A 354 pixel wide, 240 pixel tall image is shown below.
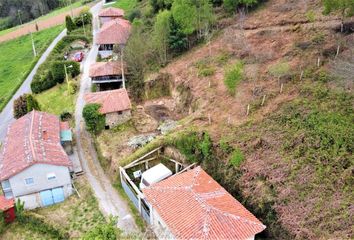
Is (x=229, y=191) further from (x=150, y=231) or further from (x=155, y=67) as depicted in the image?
(x=155, y=67)

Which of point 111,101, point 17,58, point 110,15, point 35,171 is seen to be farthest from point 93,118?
point 17,58

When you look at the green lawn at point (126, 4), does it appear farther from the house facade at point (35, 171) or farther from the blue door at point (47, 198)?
the blue door at point (47, 198)

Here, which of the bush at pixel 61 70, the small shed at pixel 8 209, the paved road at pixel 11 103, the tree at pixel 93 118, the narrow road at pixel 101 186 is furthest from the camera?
the bush at pixel 61 70

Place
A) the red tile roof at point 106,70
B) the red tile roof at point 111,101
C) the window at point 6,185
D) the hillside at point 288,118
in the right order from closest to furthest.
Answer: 1. the hillside at point 288,118
2. the window at point 6,185
3. the red tile roof at point 111,101
4. the red tile roof at point 106,70

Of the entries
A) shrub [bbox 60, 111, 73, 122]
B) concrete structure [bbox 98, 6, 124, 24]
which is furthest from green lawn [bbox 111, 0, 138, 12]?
shrub [bbox 60, 111, 73, 122]

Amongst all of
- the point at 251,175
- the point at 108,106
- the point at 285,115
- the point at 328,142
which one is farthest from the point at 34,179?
the point at 328,142

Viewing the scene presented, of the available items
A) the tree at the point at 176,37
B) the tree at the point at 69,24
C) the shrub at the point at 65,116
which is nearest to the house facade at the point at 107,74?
the shrub at the point at 65,116

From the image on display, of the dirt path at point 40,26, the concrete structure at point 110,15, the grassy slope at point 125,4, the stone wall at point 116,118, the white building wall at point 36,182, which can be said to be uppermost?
the grassy slope at point 125,4
